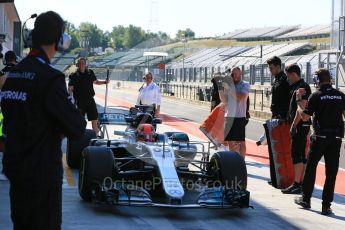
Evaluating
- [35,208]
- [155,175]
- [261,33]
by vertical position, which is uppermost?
[261,33]

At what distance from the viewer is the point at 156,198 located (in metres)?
7.49

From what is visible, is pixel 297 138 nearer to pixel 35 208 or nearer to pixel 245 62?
pixel 35 208

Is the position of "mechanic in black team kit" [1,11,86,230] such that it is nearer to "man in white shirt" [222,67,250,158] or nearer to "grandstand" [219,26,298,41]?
"man in white shirt" [222,67,250,158]

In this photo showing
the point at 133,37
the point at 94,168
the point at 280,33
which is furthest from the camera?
the point at 133,37

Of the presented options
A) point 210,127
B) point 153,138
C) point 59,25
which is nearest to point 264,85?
point 210,127

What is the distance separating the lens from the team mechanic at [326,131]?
7.69 metres

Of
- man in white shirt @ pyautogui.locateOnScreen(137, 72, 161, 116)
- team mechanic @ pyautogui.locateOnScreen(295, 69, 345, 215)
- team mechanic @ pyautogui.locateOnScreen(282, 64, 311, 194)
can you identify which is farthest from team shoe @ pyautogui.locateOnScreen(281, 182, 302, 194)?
man in white shirt @ pyautogui.locateOnScreen(137, 72, 161, 116)

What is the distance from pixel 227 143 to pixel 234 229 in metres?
4.39

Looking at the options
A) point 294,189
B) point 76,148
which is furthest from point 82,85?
point 294,189

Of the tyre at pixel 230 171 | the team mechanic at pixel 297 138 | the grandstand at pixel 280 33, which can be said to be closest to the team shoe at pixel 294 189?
the team mechanic at pixel 297 138

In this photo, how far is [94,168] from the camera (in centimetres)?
735

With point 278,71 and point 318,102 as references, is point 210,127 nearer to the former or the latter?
point 278,71

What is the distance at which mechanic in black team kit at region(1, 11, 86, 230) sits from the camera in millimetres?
3686

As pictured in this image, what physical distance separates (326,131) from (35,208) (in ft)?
15.6
